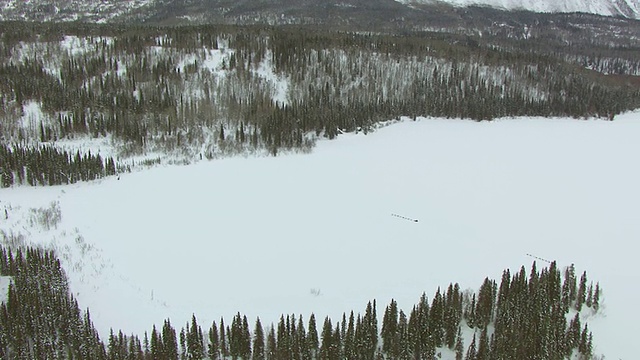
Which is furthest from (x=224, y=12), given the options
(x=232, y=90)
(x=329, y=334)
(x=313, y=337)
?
(x=329, y=334)

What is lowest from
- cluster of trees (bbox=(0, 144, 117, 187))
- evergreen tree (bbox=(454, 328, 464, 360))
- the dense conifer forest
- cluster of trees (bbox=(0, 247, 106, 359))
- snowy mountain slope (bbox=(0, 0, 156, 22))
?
evergreen tree (bbox=(454, 328, 464, 360))

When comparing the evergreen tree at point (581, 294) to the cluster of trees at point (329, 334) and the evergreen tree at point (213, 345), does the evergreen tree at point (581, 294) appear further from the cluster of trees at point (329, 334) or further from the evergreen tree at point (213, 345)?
the evergreen tree at point (213, 345)

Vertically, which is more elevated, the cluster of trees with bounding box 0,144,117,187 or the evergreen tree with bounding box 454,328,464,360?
the cluster of trees with bounding box 0,144,117,187

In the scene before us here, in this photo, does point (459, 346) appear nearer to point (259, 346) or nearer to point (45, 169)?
point (259, 346)

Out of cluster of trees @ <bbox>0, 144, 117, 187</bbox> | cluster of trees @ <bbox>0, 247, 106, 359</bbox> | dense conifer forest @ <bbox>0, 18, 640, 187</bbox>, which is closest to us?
cluster of trees @ <bbox>0, 247, 106, 359</bbox>

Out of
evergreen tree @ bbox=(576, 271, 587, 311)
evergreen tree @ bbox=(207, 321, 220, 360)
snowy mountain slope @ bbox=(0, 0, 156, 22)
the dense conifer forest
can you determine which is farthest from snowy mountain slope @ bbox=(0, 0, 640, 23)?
evergreen tree @ bbox=(207, 321, 220, 360)

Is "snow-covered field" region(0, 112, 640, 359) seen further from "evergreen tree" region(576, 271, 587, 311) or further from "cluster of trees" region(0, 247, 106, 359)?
"cluster of trees" region(0, 247, 106, 359)

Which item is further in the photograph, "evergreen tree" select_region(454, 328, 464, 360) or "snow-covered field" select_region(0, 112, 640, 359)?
"snow-covered field" select_region(0, 112, 640, 359)
